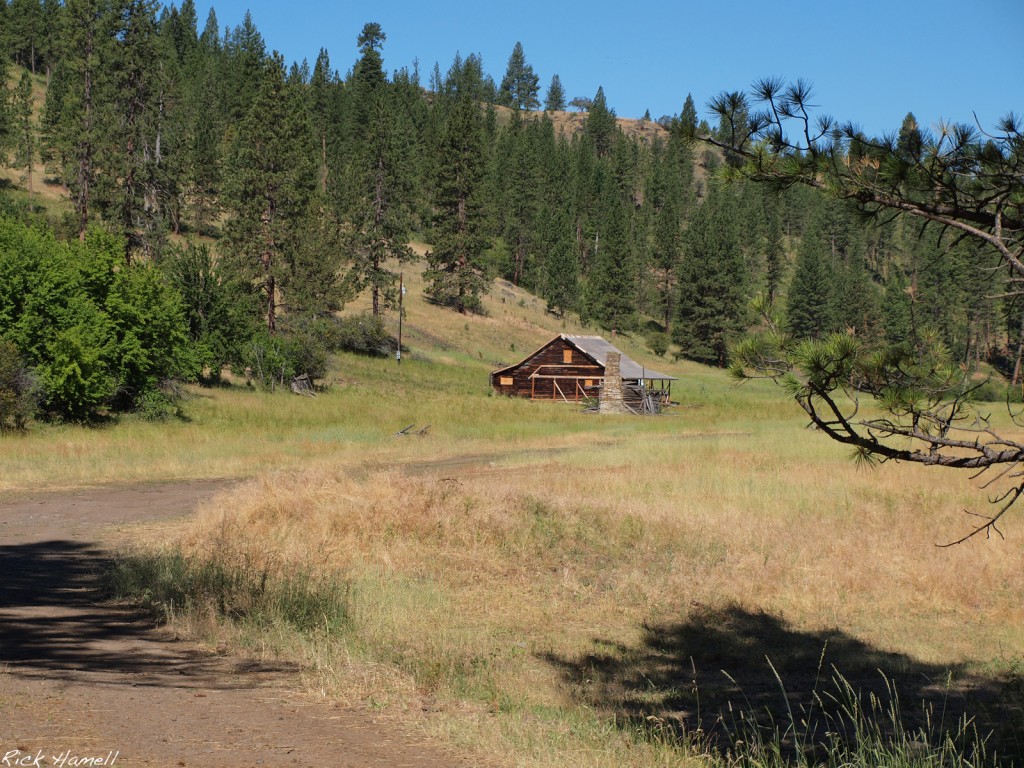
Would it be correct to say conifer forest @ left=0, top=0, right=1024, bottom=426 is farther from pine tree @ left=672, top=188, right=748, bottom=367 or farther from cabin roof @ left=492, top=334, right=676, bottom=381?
cabin roof @ left=492, top=334, right=676, bottom=381

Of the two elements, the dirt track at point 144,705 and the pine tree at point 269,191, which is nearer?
the dirt track at point 144,705

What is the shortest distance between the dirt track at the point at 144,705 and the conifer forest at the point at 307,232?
437cm

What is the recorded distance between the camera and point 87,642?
8844mm

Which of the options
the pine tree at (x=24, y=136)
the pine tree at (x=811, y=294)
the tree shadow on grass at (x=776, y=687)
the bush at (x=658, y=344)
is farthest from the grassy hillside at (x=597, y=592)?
the pine tree at (x=811, y=294)

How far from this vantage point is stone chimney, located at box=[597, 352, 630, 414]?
192 ft

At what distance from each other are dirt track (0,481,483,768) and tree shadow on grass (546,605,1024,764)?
106 inches

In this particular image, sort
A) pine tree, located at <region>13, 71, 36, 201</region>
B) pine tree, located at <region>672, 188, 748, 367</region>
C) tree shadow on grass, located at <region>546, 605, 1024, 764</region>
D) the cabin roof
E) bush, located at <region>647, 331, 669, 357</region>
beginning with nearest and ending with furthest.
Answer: tree shadow on grass, located at <region>546, 605, 1024, 764</region> < the cabin roof < pine tree, located at <region>13, 71, 36, 201</region> < pine tree, located at <region>672, 188, 748, 367</region> < bush, located at <region>647, 331, 669, 357</region>

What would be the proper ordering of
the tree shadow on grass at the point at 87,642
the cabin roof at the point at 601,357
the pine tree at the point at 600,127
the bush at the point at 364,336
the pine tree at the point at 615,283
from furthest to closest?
the pine tree at the point at 600,127 → the pine tree at the point at 615,283 → the bush at the point at 364,336 → the cabin roof at the point at 601,357 → the tree shadow on grass at the point at 87,642

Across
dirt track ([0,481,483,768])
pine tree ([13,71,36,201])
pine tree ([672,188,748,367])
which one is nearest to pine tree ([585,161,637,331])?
pine tree ([672,188,748,367])

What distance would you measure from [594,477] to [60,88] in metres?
79.0

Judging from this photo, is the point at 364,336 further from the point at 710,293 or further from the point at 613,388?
the point at 710,293

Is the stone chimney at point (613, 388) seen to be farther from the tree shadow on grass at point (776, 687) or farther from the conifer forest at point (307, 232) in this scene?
the tree shadow on grass at point (776, 687)

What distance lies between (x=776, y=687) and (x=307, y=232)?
5157cm

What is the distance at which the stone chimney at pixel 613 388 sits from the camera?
58.4 m
